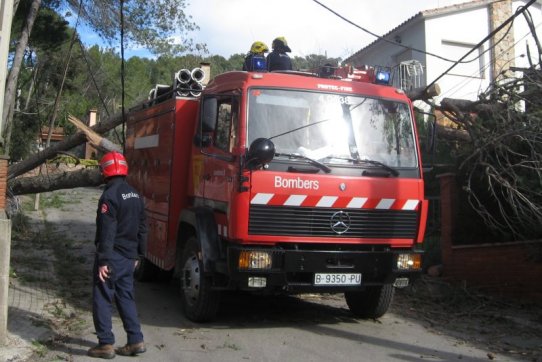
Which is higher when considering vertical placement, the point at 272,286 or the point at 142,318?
the point at 272,286

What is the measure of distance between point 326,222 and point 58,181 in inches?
312

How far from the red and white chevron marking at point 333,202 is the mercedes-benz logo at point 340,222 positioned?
0.09 metres

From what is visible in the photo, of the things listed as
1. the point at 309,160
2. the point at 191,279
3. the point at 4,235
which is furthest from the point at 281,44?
the point at 4,235

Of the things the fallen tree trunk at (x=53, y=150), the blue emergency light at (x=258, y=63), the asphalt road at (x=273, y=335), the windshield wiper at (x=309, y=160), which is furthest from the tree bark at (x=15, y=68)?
the windshield wiper at (x=309, y=160)

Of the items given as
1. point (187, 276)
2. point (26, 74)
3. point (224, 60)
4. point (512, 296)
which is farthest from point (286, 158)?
point (224, 60)

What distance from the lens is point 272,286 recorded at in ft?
20.3

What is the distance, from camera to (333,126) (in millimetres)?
6512

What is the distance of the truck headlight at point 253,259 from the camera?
19.6 feet

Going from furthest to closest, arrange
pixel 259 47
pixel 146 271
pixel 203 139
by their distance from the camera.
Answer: pixel 146 271, pixel 259 47, pixel 203 139

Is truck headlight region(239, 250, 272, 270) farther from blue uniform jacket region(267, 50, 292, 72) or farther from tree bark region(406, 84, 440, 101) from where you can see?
tree bark region(406, 84, 440, 101)

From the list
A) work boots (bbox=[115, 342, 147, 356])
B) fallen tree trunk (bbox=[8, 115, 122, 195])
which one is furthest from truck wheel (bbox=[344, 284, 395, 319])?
fallen tree trunk (bbox=[8, 115, 122, 195])

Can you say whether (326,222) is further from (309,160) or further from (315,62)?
(315,62)

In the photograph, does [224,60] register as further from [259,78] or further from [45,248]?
[259,78]

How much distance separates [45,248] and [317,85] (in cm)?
850
